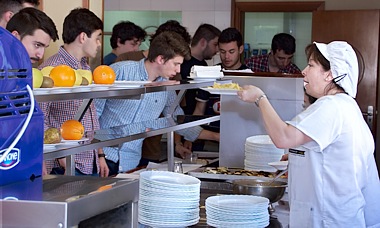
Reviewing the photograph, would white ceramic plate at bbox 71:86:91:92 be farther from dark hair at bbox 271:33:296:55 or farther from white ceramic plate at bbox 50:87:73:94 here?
dark hair at bbox 271:33:296:55

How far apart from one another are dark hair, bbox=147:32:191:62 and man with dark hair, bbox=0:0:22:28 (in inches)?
27.9

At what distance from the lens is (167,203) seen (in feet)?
7.20

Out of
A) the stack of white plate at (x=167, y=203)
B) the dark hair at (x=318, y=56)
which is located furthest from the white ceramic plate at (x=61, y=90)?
the dark hair at (x=318, y=56)

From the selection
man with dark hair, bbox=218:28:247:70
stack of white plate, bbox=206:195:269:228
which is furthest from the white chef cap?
man with dark hair, bbox=218:28:247:70

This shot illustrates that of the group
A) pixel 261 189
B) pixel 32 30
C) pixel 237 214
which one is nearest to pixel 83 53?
pixel 32 30

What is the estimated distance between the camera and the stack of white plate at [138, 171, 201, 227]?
219 centimetres

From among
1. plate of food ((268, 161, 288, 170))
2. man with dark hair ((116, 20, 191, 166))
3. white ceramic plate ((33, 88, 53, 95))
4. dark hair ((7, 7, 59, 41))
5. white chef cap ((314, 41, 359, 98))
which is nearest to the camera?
white ceramic plate ((33, 88, 53, 95))

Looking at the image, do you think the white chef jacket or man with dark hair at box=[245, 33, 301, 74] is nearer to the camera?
the white chef jacket

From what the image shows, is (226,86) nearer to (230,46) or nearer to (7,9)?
(7,9)

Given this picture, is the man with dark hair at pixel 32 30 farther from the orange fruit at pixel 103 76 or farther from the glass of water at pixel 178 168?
the glass of water at pixel 178 168

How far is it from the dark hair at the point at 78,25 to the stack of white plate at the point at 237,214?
1375 millimetres

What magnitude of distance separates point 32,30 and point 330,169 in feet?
4.36

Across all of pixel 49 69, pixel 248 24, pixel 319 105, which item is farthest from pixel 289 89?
pixel 248 24

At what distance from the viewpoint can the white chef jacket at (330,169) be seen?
2432mm
